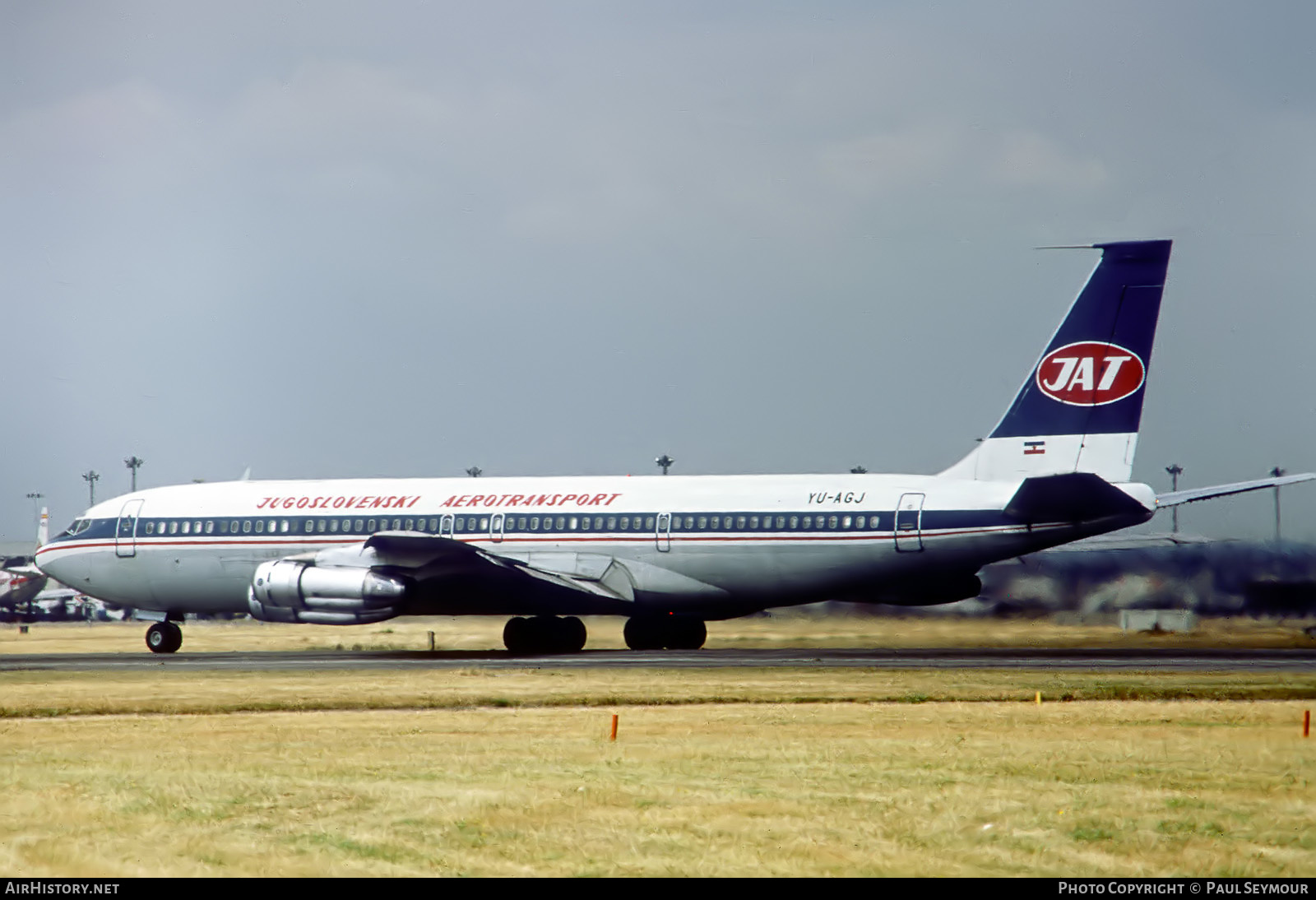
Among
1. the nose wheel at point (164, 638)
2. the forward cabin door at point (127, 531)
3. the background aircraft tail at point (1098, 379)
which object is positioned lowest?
the nose wheel at point (164, 638)

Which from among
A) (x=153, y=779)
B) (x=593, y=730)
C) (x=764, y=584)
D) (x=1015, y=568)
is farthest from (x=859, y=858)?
(x=1015, y=568)

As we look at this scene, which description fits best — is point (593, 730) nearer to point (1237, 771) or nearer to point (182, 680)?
point (1237, 771)

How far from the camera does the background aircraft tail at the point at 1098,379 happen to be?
1368 inches

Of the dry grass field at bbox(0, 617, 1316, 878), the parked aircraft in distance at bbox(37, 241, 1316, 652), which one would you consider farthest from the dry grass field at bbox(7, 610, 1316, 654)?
the dry grass field at bbox(0, 617, 1316, 878)

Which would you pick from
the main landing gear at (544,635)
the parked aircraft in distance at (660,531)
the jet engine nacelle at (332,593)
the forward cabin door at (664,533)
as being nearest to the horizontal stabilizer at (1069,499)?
the parked aircraft in distance at (660,531)

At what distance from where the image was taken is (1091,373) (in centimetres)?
3516

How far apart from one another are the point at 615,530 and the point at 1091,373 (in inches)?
463

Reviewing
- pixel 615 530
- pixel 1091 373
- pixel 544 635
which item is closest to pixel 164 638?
pixel 544 635

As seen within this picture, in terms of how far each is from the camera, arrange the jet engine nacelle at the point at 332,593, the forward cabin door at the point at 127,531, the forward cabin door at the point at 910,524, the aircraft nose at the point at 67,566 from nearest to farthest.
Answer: the forward cabin door at the point at 910,524 → the jet engine nacelle at the point at 332,593 → the forward cabin door at the point at 127,531 → the aircraft nose at the point at 67,566

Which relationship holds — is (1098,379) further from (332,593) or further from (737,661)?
(332,593)

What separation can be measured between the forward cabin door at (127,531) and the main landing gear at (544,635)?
11.0 metres

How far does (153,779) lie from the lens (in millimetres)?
14930

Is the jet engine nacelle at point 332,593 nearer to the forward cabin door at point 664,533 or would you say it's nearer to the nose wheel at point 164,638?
the nose wheel at point 164,638
